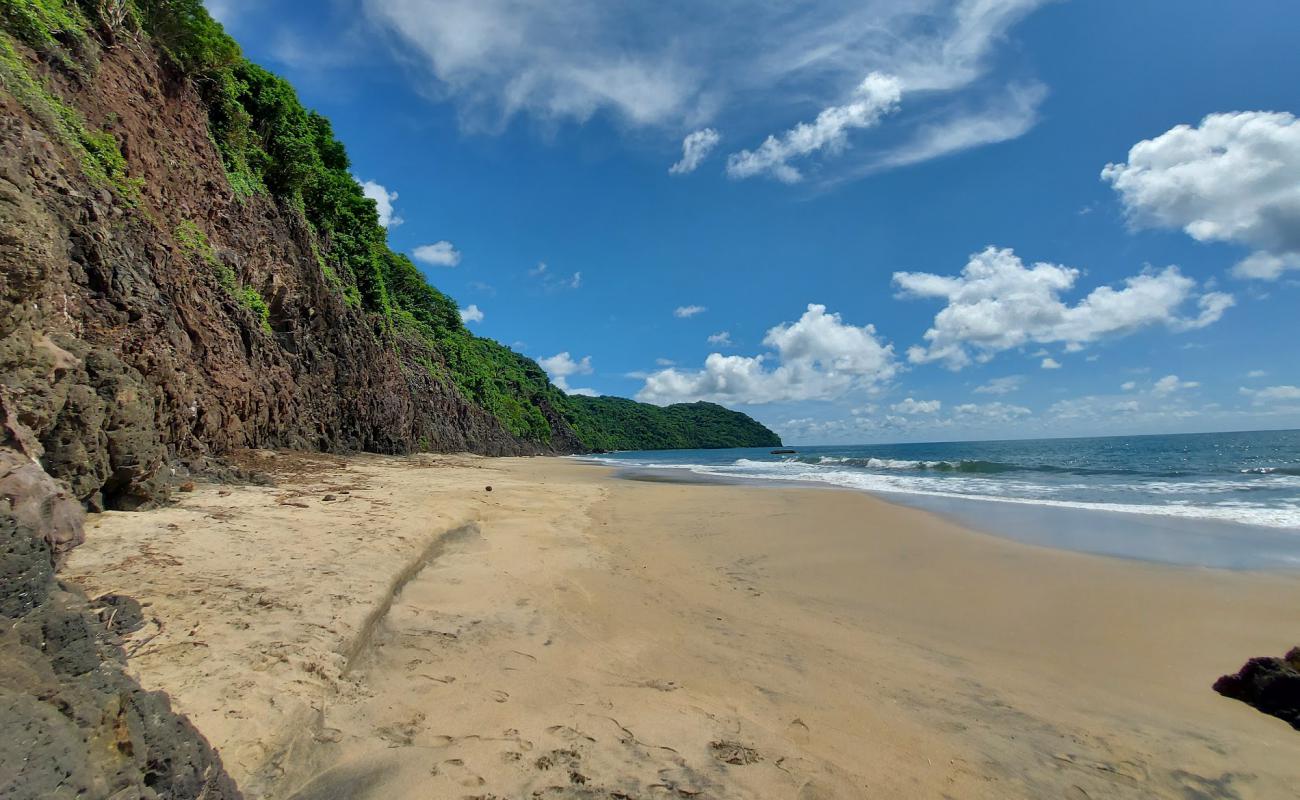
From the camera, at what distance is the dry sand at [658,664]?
10.5ft

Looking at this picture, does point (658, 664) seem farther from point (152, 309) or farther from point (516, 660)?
point (152, 309)

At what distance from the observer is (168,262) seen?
11.0 meters

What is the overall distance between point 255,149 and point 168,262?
419 inches

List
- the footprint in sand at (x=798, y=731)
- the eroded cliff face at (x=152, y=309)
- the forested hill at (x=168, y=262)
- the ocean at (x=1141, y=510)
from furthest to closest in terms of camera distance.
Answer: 1. the ocean at (x=1141, y=510)
2. the forested hill at (x=168, y=262)
3. the eroded cliff face at (x=152, y=309)
4. the footprint in sand at (x=798, y=731)

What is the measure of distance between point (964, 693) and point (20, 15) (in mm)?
17193

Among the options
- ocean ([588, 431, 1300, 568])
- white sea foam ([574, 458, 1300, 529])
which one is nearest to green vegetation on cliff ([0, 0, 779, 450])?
ocean ([588, 431, 1300, 568])

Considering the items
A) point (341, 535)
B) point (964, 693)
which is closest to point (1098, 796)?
point (964, 693)

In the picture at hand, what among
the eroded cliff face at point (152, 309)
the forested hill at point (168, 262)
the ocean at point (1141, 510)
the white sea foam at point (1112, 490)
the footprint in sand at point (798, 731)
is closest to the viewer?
the footprint in sand at point (798, 731)

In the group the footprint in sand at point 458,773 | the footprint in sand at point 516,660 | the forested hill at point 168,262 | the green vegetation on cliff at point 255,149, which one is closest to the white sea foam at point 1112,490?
the footprint in sand at point 516,660

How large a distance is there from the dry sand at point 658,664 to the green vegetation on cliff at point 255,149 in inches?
314

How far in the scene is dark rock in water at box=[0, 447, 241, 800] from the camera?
5.62ft

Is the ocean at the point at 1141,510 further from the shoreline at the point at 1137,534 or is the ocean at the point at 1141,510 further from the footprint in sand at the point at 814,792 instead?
the footprint in sand at the point at 814,792

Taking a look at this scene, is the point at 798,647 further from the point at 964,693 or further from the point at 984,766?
the point at 984,766

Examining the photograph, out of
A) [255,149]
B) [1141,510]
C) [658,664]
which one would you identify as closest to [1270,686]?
[658,664]
